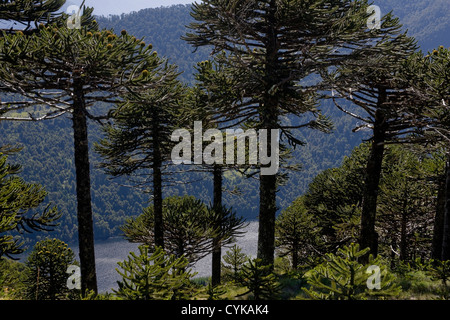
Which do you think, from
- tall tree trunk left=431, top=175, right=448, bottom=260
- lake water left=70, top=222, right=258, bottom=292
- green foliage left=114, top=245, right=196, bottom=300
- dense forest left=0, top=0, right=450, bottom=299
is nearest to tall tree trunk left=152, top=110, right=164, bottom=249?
dense forest left=0, top=0, right=450, bottom=299

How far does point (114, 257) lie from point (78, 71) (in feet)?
441

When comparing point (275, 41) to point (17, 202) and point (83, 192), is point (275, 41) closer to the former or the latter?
point (83, 192)

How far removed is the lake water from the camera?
95.4 m

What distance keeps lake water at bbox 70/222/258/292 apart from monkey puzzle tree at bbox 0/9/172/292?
83.0 m

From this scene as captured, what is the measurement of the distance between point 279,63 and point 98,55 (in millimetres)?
5495

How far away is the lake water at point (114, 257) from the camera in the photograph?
95.4 metres

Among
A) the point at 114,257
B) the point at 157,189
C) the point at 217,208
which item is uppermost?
the point at 157,189

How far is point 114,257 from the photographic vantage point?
128250mm

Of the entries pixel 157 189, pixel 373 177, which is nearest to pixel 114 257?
pixel 157 189

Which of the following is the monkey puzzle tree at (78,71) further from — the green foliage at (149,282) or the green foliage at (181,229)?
the green foliage at (181,229)

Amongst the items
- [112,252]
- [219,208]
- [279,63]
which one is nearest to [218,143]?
[219,208]

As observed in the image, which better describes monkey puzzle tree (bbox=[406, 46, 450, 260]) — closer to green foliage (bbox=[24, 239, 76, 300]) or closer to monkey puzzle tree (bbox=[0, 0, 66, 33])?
monkey puzzle tree (bbox=[0, 0, 66, 33])
